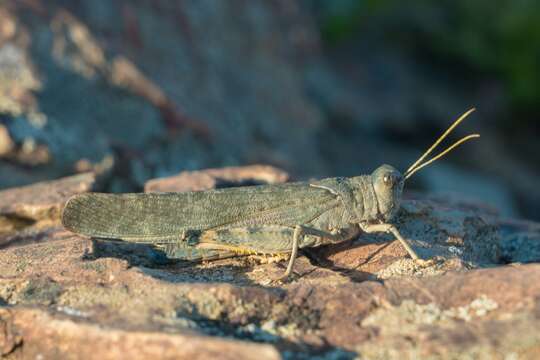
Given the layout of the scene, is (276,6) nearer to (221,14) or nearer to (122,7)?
(221,14)

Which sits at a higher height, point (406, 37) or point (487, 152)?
point (406, 37)

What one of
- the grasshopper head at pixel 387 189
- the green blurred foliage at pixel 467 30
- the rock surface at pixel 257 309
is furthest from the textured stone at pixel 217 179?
the green blurred foliage at pixel 467 30

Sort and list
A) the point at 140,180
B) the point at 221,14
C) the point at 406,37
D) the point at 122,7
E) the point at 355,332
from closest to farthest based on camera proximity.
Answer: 1. the point at 355,332
2. the point at 140,180
3. the point at 122,7
4. the point at 221,14
5. the point at 406,37

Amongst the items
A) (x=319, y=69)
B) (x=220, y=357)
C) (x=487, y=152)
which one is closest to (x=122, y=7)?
(x=319, y=69)

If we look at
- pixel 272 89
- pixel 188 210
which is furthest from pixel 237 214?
pixel 272 89

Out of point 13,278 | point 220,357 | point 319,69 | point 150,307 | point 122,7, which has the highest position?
point 319,69

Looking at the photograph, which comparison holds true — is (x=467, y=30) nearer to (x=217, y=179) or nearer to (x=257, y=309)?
(x=217, y=179)

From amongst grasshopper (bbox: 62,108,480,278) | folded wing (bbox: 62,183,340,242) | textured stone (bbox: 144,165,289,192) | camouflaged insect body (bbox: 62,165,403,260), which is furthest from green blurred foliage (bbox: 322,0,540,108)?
folded wing (bbox: 62,183,340,242)
